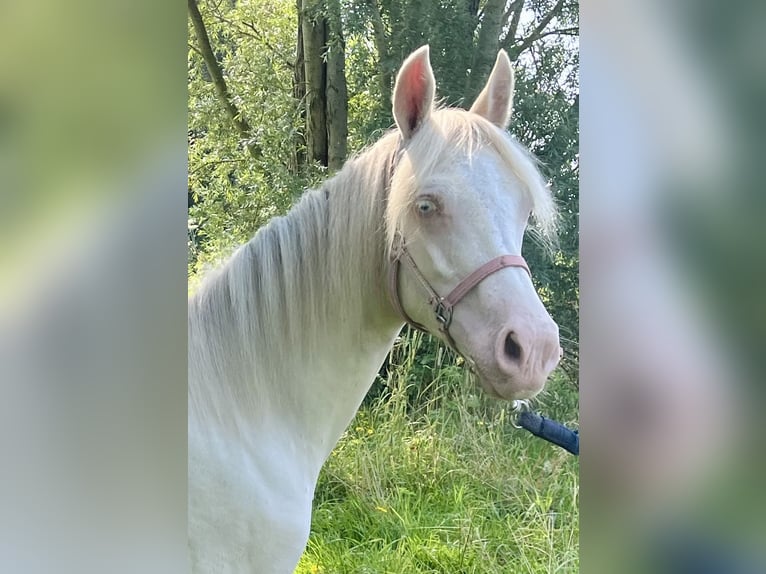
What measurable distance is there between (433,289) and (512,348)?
0.18 meters

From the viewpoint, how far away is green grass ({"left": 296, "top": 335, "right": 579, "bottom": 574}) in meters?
1.22

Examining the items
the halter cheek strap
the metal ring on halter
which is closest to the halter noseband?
the halter cheek strap

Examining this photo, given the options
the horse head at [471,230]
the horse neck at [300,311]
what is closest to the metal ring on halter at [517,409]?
the horse head at [471,230]

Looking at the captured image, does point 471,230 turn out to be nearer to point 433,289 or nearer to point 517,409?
point 433,289

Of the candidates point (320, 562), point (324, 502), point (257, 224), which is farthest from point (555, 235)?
point (320, 562)

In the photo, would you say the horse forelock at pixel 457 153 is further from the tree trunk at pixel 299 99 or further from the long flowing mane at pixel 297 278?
the tree trunk at pixel 299 99

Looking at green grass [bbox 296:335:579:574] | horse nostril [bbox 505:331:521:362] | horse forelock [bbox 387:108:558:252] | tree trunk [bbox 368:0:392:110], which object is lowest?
green grass [bbox 296:335:579:574]

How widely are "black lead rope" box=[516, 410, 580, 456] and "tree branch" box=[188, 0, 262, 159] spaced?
851mm
